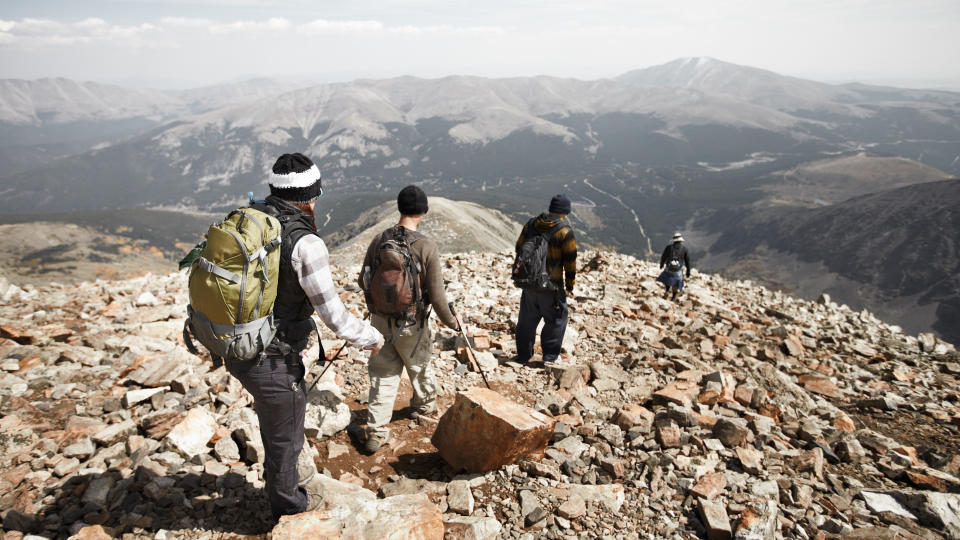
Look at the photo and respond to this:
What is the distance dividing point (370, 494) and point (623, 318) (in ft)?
26.4

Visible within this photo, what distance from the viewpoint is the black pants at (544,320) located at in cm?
763

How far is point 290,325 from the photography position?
3621 mm

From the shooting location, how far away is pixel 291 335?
143 inches

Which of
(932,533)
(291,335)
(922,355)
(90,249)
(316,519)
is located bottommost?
(90,249)

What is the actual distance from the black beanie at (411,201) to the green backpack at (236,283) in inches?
65.2

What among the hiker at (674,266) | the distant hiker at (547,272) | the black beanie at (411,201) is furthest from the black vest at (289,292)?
the hiker at (674,266)

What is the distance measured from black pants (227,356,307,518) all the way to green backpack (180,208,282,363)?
21 cm

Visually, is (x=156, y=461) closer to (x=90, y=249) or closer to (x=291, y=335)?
(x=291, y=335)

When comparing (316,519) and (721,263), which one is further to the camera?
(721,263)

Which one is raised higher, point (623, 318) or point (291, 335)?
point (291, 335)

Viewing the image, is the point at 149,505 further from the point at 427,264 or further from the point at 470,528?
the point at 427,264

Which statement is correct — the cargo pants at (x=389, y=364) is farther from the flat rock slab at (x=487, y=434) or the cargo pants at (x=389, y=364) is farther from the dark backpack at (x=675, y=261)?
the dark backpack at (x=675, y=261)

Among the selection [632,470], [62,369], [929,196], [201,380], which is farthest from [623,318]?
[929,196]

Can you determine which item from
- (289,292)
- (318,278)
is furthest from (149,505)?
(318,278)
